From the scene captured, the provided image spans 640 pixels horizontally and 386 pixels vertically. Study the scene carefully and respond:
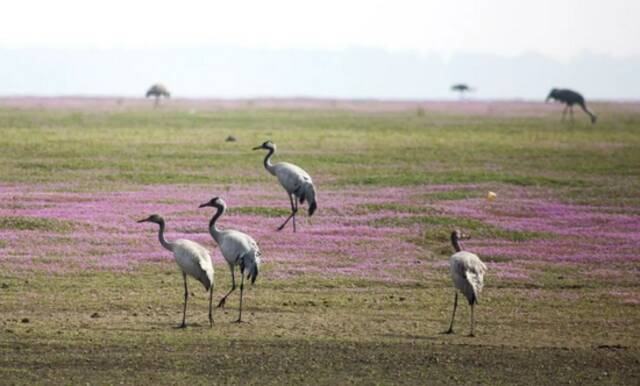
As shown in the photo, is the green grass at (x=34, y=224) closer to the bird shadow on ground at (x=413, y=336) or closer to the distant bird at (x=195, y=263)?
the distant bird at (x=195, y=263)

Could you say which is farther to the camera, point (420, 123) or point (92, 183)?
point (420, 123)

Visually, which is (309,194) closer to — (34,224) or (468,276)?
(34,224)

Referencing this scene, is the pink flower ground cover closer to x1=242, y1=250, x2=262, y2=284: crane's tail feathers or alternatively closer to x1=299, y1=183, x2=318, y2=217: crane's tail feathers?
x1=299, y1=183, x2=318, y2=217: crane's tail feathers

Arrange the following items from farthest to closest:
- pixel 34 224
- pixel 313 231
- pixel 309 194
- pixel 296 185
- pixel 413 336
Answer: pixel 296 185 < pixel 309 194 < pixel 313 231 < pixel 34 224 < pixel 413 336

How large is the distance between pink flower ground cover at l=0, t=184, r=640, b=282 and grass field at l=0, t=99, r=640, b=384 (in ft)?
0.30

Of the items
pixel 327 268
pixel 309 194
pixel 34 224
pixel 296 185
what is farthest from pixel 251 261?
pixel 296 185

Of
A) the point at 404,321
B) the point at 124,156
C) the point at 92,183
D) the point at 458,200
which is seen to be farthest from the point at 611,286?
the point at 124,156

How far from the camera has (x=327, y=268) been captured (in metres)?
26.8

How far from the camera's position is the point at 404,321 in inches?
848

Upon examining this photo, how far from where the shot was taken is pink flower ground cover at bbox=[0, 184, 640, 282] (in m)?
27.2

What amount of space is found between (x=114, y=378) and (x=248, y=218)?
54.9 ft

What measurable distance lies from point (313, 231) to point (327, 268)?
15.5ft

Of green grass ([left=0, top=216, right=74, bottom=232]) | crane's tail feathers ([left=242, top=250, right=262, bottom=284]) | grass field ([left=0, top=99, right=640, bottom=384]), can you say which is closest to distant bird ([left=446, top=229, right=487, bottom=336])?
grass field ([left=0, top=99, right=640, bottom=384])

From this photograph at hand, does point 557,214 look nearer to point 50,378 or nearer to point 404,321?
point 404,321
